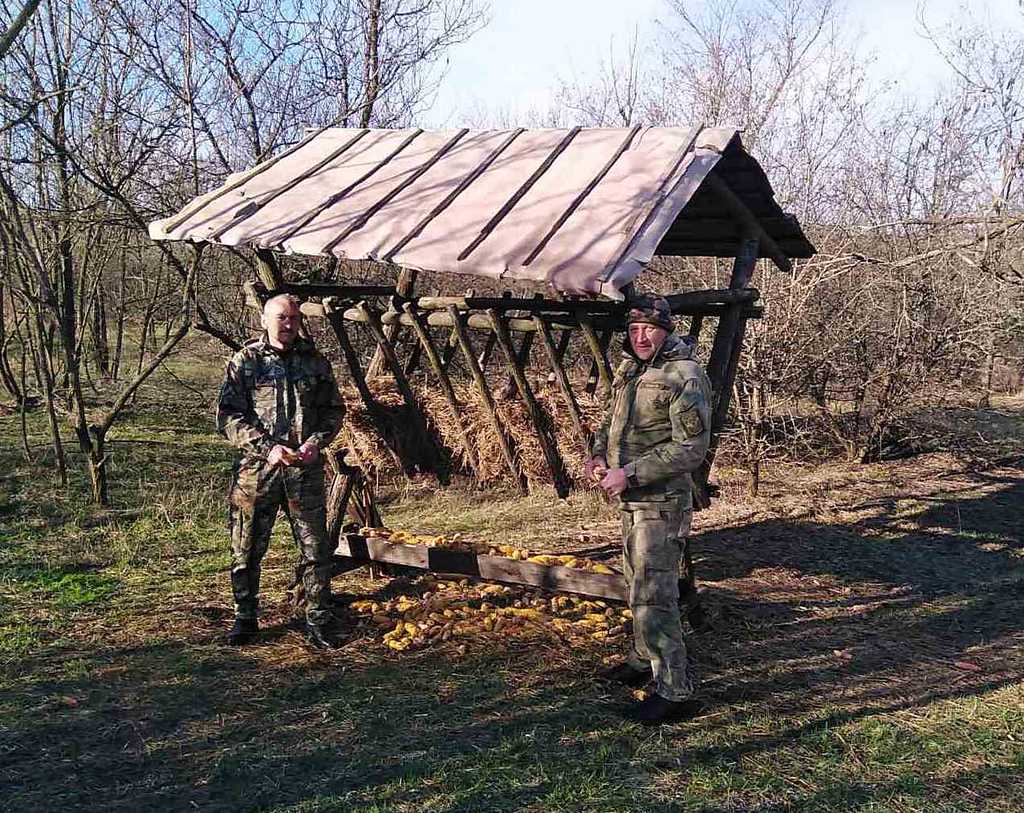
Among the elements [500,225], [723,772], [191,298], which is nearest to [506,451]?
[500,225]

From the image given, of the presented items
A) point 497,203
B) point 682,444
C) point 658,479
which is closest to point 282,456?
point 497,203

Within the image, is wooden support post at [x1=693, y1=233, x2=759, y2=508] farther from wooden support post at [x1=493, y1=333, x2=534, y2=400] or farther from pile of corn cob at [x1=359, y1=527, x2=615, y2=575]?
wooden support post at [x1=493, y1=333, x2=534, y2=400]

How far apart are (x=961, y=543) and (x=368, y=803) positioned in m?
6.27

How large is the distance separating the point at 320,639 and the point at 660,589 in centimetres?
207

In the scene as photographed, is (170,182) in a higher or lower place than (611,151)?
higher

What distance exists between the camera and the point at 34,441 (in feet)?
34.1

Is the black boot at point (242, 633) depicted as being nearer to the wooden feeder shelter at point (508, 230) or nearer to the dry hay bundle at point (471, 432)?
the wooden feeder shelter at point (508, 230)

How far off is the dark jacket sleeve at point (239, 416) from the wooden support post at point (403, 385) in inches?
41.1

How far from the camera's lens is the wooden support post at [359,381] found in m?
5.77

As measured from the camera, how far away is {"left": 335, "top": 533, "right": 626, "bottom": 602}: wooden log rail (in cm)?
531

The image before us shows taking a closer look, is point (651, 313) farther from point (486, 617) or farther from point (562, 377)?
point (486, 617)

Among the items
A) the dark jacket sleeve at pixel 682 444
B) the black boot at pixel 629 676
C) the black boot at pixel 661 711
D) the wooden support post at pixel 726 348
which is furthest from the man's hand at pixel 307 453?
the wooden support post at pixel 726 348

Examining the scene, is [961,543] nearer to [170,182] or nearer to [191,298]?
[191,298]

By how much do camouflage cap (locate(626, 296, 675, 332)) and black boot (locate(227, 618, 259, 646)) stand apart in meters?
2.87
